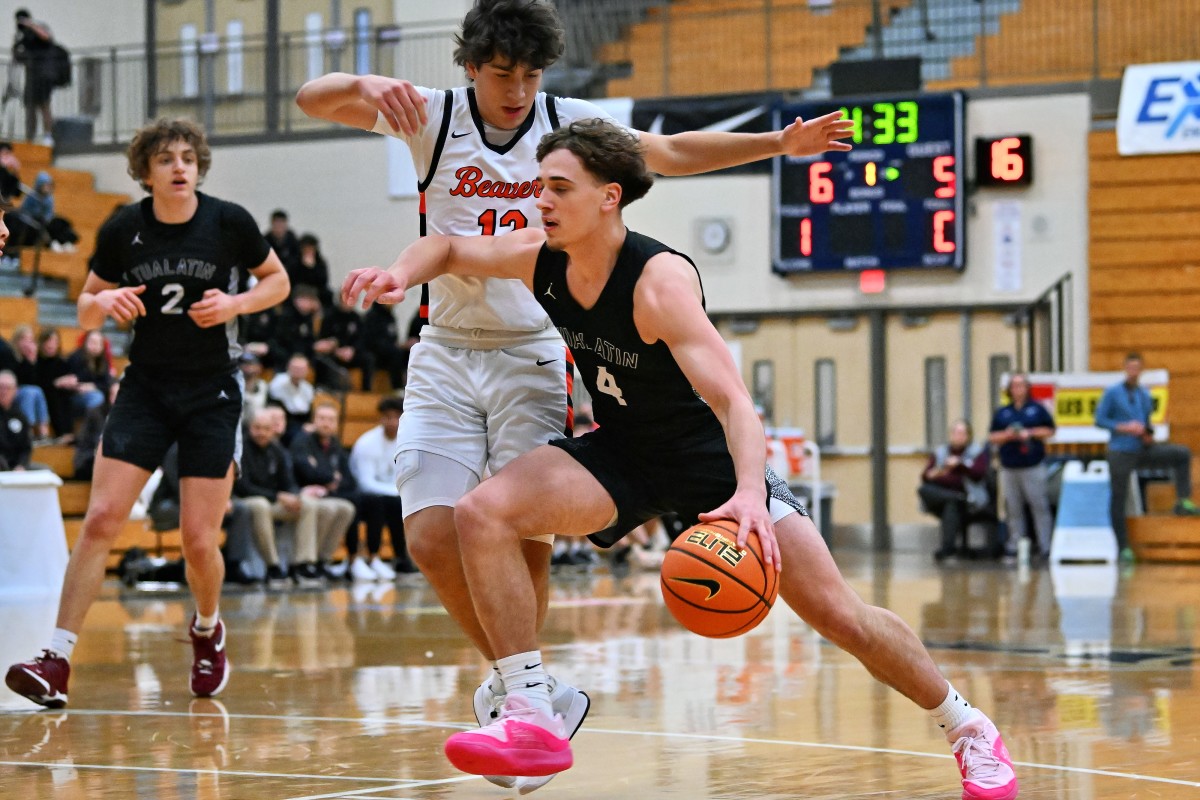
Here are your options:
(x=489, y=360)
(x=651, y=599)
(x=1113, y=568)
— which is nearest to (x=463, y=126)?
(x=489, y=360)

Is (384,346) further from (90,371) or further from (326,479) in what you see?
(326,479)

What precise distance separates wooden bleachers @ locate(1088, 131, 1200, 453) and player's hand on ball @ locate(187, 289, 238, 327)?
15.2 metres

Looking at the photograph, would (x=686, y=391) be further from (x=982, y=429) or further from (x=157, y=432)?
(x=982, y=429)

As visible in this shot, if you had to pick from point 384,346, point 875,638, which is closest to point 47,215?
point 384,346

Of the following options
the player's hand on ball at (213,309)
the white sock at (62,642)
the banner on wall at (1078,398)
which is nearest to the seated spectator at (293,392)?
the banner on wall at (1078,398)

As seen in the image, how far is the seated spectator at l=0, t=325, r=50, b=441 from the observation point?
1457 cm

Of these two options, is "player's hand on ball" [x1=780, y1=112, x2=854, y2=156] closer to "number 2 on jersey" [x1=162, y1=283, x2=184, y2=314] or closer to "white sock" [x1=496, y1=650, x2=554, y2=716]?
"white sock" [x1=496, y1=650, x2=554, y2=716]

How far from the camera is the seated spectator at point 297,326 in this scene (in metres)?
18.6

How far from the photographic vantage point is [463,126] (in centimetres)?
493

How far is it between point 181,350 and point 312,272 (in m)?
13.6

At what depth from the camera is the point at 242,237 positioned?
6.50 m

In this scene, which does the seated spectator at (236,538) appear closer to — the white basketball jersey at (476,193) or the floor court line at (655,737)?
the floor court line at (655,737)

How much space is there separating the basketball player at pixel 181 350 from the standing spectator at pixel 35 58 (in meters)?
16.5

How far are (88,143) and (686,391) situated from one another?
20.2 m
